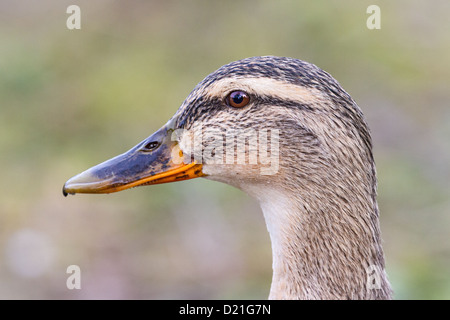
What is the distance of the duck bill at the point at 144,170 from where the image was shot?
2.98 m

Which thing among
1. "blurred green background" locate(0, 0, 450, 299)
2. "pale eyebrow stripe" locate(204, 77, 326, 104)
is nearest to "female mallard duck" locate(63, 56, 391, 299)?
"pale eyebrow stripe" locate(204, 77, 326, 104)

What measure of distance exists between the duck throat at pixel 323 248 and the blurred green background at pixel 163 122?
1.91m

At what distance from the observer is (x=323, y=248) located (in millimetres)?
2902

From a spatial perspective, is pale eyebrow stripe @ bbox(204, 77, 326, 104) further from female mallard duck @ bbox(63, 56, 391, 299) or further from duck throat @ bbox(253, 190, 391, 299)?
duck throat @ bbox(253, 190, 391, 299)

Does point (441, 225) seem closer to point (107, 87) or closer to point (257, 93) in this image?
point (257, 93)

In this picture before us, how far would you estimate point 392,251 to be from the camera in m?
5.39

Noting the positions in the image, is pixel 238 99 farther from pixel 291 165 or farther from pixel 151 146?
pixel 151 146

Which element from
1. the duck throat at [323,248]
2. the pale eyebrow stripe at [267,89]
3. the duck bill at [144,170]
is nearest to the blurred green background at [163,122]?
the duck throat at [323,248]

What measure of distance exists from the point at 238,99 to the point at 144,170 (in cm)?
54

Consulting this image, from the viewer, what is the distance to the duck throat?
2873mm

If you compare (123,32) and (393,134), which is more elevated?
(123,32)

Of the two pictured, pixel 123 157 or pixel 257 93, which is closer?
pixel 257 93

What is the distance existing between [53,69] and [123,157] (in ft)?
16.7
